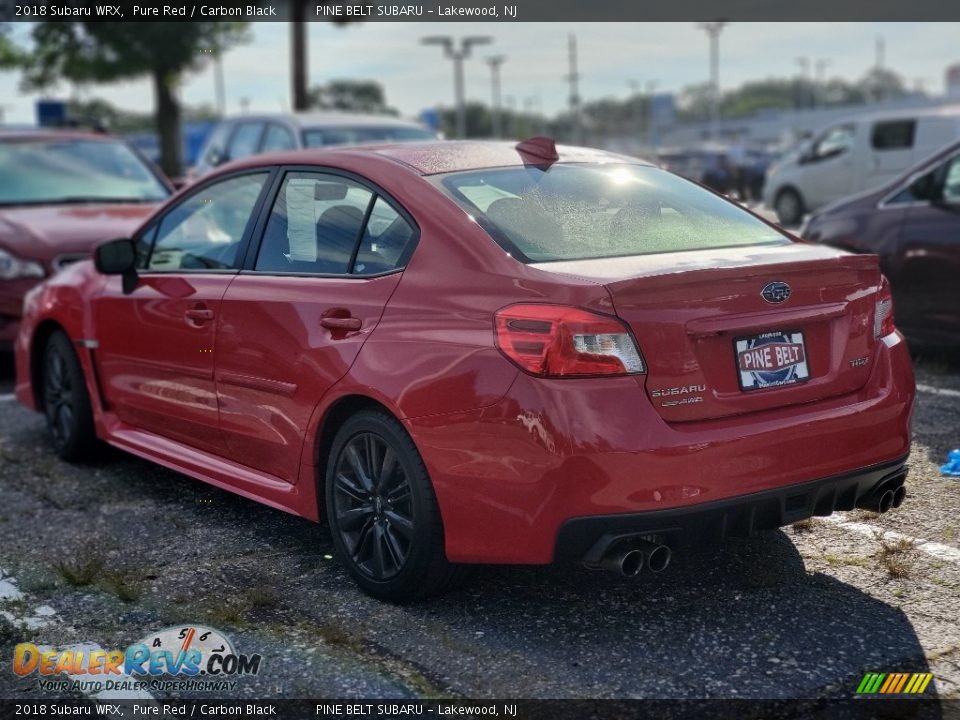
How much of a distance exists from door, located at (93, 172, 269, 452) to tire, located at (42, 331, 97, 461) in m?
0.30

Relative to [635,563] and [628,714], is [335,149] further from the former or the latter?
[628,714]

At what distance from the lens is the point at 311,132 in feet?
38.9

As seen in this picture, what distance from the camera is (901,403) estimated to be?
4.14 meters

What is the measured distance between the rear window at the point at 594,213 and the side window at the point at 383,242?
20cm

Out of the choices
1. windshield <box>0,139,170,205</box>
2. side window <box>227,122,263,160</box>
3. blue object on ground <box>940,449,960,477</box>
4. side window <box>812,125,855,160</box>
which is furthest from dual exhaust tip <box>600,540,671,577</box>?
side window <box>812,125,855,160</box>

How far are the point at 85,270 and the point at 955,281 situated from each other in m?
4.81

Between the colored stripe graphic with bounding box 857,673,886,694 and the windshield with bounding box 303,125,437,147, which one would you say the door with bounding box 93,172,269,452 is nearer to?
the colored stripe graphic with bounding box 857,673,886,694

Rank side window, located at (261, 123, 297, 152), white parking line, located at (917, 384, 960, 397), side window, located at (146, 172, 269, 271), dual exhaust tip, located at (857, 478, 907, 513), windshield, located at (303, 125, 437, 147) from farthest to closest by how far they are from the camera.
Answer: side window, located at (261, 123, 297, 152) → windshield, located at (303, 125, 437, 147) → white parking line, located at (917, 384, 960, 397) → side window, located at (146, 172, 269, 271) → dual exhaust tip, located at (857, 478, 907, 513)

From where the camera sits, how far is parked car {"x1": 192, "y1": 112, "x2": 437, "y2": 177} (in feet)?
38.9

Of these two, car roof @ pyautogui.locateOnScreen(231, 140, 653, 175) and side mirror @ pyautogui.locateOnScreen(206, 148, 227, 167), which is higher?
car roof @ pyautogui.locateOnScreen(231, 140, 653, 175)

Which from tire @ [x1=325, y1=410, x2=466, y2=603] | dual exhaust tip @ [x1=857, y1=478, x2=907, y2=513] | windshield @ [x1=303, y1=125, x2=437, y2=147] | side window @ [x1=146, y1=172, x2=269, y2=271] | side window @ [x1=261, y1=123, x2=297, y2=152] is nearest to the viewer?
tire @ [x1=325, y1=410, x2=466, y2=603]

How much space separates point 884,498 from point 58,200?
746cm

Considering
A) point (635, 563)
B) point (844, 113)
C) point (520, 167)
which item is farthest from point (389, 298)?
point (844, 113)

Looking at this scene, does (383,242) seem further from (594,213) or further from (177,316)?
(177,316)
